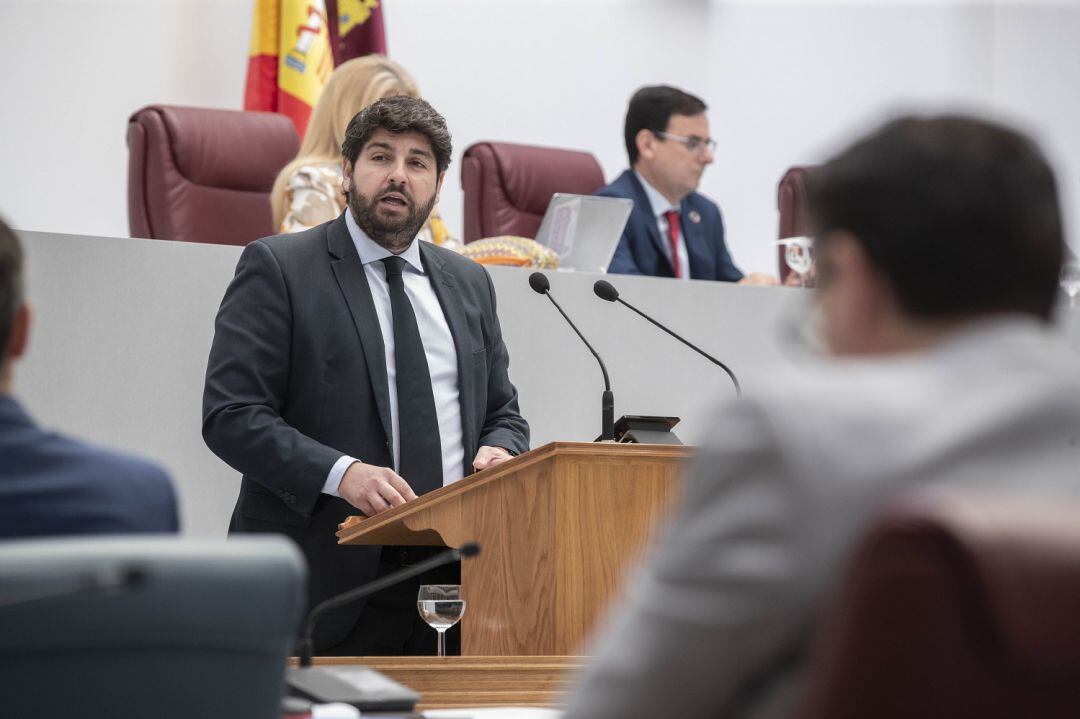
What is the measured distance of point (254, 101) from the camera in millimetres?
5645

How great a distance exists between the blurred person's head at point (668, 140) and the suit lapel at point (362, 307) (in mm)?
2184

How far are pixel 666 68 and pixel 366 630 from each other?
524 centimetres

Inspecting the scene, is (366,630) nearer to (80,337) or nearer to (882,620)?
(80,337)

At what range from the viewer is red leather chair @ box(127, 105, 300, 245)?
4535mm

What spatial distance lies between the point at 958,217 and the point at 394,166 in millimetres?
2294

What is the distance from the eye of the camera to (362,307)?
2.98 metres

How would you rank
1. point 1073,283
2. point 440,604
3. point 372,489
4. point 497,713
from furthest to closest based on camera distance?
point 1073,283 < point 372,489 < point 440,604 < point 497,713

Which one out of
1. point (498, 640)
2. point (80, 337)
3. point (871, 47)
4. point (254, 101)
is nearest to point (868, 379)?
point (498, 640)

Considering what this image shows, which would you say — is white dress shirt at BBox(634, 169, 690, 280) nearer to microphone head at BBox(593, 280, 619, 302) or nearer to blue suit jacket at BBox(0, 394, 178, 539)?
microphone head at BBox(593, 280, 619, 302)

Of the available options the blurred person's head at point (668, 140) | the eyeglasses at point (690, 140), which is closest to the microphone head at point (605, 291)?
the blurred person's head at point (668, 140)

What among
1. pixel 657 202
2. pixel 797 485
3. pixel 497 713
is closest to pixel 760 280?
pixel 657 202

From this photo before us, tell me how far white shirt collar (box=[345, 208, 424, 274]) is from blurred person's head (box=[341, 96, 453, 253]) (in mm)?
13

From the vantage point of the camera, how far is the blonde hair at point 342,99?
13.2 feet

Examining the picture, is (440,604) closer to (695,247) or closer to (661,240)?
(661,240)
